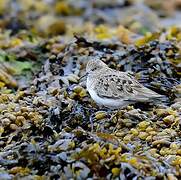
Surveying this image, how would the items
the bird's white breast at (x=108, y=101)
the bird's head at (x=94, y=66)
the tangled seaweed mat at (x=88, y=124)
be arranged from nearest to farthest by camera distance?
the tangled seaweed mat at (x=88, y=124) → the bird's white breast at (x=108, y=101) → the bird's head at (x=94, y=66)

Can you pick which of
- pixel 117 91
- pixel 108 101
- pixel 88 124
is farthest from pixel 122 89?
pixel 88 124

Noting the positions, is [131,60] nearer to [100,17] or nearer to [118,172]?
[118,172]

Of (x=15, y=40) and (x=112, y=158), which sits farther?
(x=15, y=40)

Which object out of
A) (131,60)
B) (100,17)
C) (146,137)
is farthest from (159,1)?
(146,137)

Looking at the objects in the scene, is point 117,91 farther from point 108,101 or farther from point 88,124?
point 88,124

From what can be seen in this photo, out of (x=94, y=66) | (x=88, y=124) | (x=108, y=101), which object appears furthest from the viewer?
(x=94, y=66)

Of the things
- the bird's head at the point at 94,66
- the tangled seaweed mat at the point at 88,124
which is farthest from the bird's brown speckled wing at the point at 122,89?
the bird's head at the point at 94,66

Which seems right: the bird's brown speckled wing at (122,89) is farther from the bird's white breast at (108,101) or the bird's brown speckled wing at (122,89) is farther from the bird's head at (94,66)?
the bird's head at (94,66)
